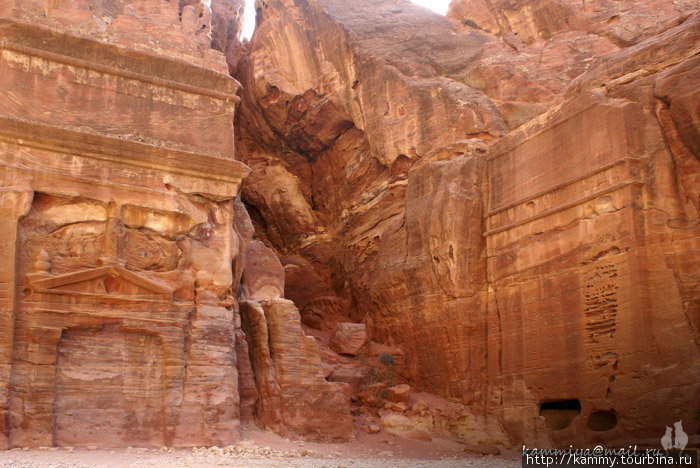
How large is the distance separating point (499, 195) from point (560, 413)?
14.5ft

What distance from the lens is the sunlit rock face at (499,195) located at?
37.6 feet

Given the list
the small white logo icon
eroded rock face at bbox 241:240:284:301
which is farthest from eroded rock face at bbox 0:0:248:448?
the small white logo icon

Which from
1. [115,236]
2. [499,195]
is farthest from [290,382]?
[499,195]

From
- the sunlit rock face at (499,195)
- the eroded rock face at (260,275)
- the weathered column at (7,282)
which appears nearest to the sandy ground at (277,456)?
the weathered column at (7,282)

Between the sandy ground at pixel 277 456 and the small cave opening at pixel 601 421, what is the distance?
136cm

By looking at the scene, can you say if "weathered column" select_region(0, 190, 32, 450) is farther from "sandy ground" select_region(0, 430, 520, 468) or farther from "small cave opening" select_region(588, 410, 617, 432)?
"small cave opening" select_region(588, 410, 617, 432)

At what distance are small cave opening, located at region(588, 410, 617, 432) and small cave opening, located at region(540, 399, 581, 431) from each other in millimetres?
504

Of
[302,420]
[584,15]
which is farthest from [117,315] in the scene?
[584,15]

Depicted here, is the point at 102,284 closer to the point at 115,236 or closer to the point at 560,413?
the point at 115,236

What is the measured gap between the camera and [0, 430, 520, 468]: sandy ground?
9.34 meters

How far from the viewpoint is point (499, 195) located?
14.6 meters

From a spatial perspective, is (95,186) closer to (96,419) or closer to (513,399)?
→ (96,419)

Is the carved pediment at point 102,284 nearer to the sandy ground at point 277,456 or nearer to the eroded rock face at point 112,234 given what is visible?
the eroded rock face at point 112,234

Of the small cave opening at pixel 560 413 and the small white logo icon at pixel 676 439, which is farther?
the small cave opening at pixel 560 413
